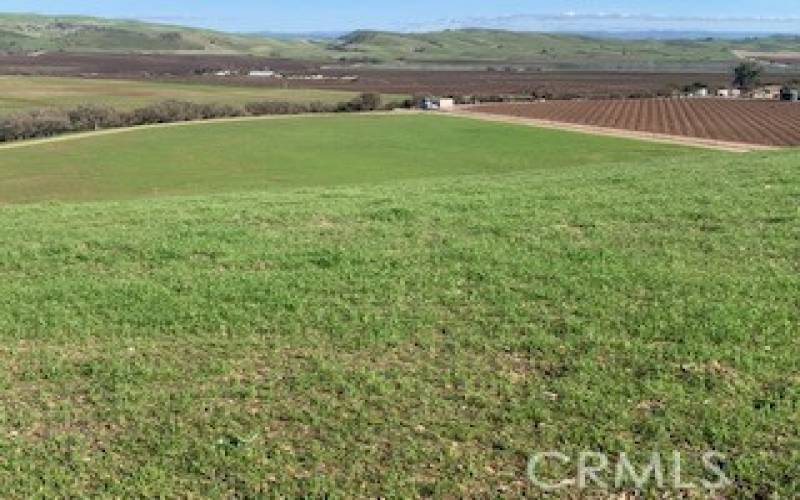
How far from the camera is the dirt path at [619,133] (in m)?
66.2

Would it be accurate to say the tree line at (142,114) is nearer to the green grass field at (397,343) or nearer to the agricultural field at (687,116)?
the agricultural field at (687,116)

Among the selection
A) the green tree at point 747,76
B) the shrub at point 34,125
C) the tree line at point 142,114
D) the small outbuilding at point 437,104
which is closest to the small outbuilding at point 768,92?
the green tree at point 747,76

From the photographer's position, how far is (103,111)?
99500 millimetres

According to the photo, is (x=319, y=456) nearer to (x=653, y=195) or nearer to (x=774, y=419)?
(x=774, y=419)

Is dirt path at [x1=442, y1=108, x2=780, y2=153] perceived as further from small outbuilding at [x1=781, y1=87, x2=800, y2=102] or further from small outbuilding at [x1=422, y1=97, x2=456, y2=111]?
small outbuilding at [x1=781, y1=87, x2=800, y2=102]

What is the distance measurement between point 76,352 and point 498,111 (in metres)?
109

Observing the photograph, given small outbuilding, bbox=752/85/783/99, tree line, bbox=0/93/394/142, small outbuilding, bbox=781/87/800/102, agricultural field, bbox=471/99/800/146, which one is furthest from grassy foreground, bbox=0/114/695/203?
small outbuilding, bbox=752/85/783/99

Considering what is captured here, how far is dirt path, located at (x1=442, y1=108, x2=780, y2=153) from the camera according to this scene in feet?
217

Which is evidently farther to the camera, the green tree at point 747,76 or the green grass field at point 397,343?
the green tree at point 747,76

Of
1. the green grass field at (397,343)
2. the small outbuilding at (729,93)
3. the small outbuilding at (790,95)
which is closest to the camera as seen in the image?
the green grass field at (397,343)

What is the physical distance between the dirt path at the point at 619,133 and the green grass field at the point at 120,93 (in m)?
29.2

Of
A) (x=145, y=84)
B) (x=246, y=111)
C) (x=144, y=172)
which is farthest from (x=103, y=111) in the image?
(x=145, y=84)

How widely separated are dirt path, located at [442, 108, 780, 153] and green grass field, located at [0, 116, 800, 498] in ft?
152

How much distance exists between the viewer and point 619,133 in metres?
83.1
